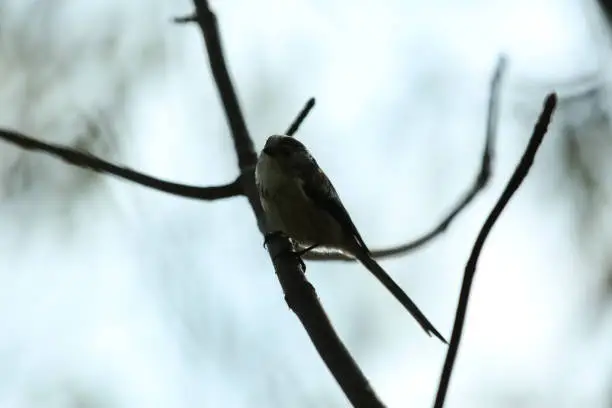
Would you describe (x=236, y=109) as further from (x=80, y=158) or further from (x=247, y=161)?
(x=80, y=158)

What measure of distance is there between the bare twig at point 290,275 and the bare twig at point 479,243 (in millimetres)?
159

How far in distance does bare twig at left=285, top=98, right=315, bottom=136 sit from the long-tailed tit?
214mm

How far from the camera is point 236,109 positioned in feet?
11.0

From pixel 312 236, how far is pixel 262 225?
77 cm

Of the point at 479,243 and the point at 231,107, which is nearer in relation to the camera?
the point at 479,243

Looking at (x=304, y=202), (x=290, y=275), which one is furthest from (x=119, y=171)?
(x=304, y=202)

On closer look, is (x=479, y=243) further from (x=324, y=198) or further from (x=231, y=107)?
(x=324, y=198)

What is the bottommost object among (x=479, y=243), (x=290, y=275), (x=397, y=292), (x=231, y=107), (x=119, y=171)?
(x=397, y=292)

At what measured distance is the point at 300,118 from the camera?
339cm

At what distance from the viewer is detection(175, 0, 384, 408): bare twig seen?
6.72 feet

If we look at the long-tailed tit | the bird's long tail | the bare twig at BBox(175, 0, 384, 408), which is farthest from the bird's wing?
the bare twig at BBox(175, 0, 384, 408)

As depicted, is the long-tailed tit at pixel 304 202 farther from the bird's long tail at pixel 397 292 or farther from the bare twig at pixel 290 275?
the bare twig at pixel 290 275

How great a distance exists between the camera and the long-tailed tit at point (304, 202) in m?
3.65

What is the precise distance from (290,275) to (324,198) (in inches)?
53.1
